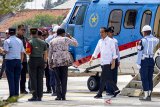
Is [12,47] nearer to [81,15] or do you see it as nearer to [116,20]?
[116,20]

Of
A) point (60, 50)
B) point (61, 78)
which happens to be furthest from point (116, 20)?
point (61, 78)

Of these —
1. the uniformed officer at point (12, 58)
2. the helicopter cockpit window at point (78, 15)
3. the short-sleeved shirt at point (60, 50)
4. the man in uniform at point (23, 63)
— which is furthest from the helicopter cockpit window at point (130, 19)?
the uniformed officer at point (12, 58)

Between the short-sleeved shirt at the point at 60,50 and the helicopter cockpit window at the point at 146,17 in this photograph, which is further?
the helicopter cockpit window at the point at 146,17

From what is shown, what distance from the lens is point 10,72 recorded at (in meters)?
18.4

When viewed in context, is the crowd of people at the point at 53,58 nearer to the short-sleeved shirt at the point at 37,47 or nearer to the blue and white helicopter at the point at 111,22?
the short-sleeved shirt at the point at 37,47

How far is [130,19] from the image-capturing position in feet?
71.4

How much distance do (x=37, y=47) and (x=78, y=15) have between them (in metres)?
5.19

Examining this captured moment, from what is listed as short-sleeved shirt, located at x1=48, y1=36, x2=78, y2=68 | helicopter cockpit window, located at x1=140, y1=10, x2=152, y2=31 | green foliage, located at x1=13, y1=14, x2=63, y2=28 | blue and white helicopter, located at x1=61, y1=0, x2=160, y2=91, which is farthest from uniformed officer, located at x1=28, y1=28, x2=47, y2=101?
green foliage, located at x1=13, y1=14, x2=63, y2=28

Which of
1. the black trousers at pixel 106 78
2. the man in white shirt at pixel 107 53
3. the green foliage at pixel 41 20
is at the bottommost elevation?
the black trousers at pixel 106 78

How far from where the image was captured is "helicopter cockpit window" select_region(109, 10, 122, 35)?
2197 cm

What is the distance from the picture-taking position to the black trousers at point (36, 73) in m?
18.2

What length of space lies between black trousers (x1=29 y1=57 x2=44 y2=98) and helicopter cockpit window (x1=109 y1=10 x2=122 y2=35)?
168 inches

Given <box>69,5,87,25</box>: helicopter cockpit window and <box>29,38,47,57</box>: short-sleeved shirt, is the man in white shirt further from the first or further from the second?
<box>69,5,87,25</box>: helicopter cockpit window

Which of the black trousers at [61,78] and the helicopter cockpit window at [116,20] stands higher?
the helicopter cockpit window at [116,20]
